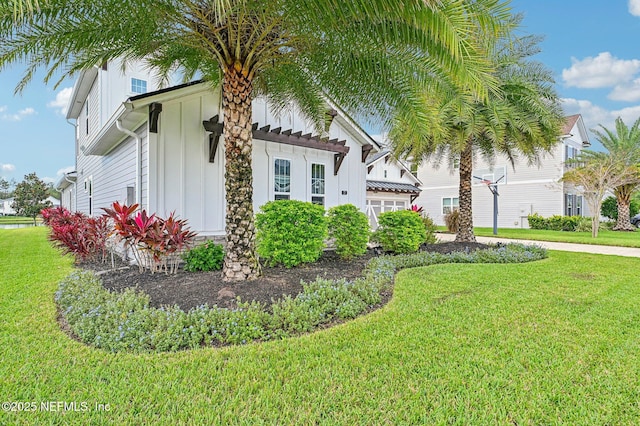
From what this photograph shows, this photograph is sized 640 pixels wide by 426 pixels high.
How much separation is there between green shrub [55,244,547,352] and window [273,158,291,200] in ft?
16.3

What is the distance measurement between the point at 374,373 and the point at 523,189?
2651 centimetres

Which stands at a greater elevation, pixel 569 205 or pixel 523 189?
pixel 523 189

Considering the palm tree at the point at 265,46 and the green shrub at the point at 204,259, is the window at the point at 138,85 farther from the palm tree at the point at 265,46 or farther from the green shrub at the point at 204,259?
the green shrub at the point at 204,259

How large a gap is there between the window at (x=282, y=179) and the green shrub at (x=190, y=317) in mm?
4958

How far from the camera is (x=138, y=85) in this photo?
1425 centimetres

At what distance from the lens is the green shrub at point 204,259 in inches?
274

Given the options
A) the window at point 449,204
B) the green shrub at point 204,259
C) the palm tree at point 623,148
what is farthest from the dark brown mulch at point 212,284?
the window at point 449,204

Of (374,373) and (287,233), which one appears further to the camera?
(287,233)

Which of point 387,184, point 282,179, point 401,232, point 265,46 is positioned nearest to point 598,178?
point 387,184

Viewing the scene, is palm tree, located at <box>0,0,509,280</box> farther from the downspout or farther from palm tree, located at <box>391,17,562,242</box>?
palm tree, located at <box>391,17,562,242</box>

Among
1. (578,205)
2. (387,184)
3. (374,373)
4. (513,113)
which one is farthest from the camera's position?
(578,205)

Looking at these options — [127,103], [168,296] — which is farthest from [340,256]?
[127,103]

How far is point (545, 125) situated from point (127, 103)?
38.1 feet

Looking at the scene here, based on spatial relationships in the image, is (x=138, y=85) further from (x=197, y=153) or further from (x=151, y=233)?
(x=151, y=233)
